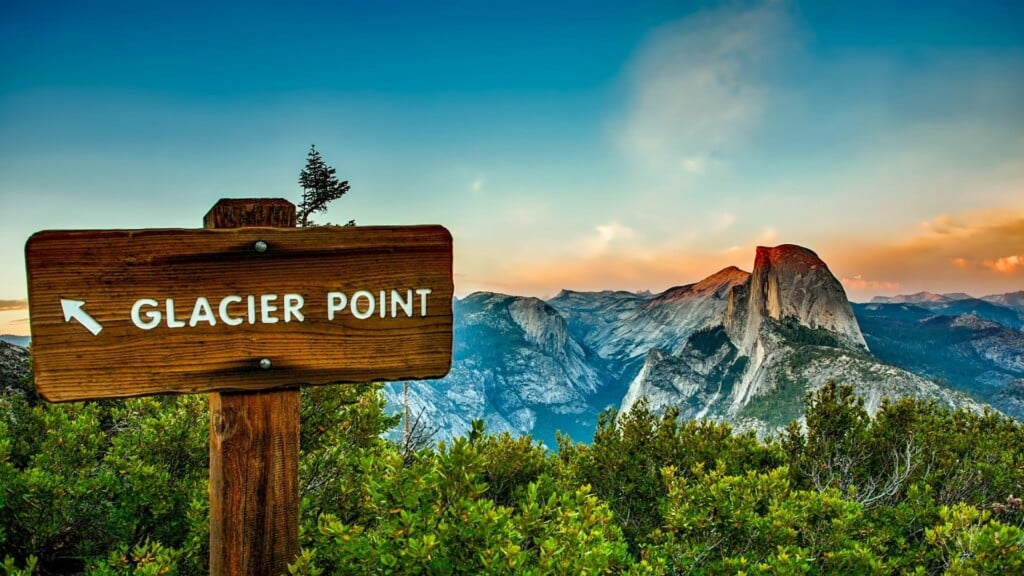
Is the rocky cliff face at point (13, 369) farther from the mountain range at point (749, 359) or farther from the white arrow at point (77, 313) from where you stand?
the mountain range at point (749, 359)

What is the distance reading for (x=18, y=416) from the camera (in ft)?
16.2

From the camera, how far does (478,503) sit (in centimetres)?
259

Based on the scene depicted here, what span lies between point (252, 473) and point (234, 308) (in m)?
0.59

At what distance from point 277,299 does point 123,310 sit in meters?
0.47

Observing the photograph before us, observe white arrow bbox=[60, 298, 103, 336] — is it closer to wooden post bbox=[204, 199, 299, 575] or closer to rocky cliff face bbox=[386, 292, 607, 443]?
wooden post bbox=[204, 199, 299, 575]

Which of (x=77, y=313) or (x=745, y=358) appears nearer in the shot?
(x=77, y=313)

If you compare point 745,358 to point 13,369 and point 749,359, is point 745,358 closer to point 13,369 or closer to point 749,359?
point 749,359

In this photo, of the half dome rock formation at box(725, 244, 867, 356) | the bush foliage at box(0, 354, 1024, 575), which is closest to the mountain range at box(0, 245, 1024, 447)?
the half dome rock formation at box(725, 244, 867, 356)

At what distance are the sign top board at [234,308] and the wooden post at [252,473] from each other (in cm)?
10

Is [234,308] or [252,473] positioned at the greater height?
[234,308]

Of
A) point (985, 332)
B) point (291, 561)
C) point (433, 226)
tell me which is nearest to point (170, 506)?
point (291, 561)

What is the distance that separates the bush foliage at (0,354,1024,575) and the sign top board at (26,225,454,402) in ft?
2.19

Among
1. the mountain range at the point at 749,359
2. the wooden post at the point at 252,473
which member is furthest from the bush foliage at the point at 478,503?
the mountain range at the point at 749,359

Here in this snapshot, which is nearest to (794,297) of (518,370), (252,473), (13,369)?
(518,370)
